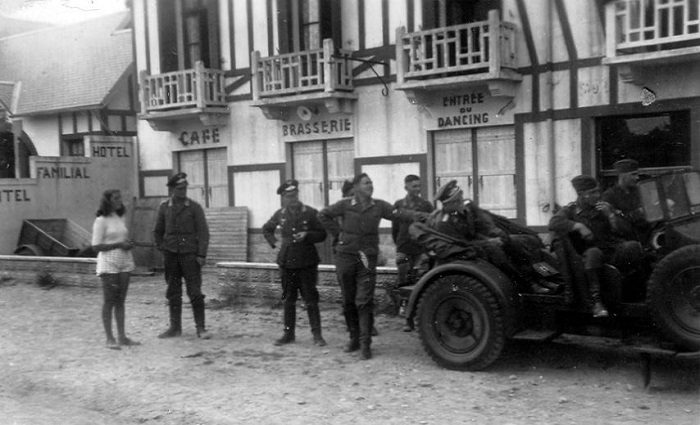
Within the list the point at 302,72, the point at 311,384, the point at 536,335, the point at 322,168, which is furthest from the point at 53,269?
the point at 536,335

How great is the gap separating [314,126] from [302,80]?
108cm

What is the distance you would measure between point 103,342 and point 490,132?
7.68 m

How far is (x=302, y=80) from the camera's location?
1560 centimetres

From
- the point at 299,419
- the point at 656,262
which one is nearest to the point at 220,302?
the point at 299,419

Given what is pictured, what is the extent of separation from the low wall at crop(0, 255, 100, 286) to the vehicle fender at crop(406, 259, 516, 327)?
8.20 m

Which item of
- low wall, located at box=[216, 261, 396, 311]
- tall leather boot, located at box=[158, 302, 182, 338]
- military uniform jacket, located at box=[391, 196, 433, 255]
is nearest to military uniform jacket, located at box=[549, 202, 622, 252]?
military uniform jacket, located at box=[391, 196, 433, 255]

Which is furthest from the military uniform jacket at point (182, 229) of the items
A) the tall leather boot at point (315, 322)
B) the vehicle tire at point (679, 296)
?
the vehicle tire at point (679, 296)

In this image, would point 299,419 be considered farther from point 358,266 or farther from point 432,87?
point 432,87

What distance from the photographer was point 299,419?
628 centimetres

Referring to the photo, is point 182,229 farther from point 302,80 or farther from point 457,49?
point 302,80

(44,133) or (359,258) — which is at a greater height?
(44,133)

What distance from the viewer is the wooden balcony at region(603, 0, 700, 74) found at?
11.2 m

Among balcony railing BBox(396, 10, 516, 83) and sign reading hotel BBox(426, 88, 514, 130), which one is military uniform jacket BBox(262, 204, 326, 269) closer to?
balcony railing BBox(396, 10, 516, 83)

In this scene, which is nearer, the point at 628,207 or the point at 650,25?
the point at 628,207
